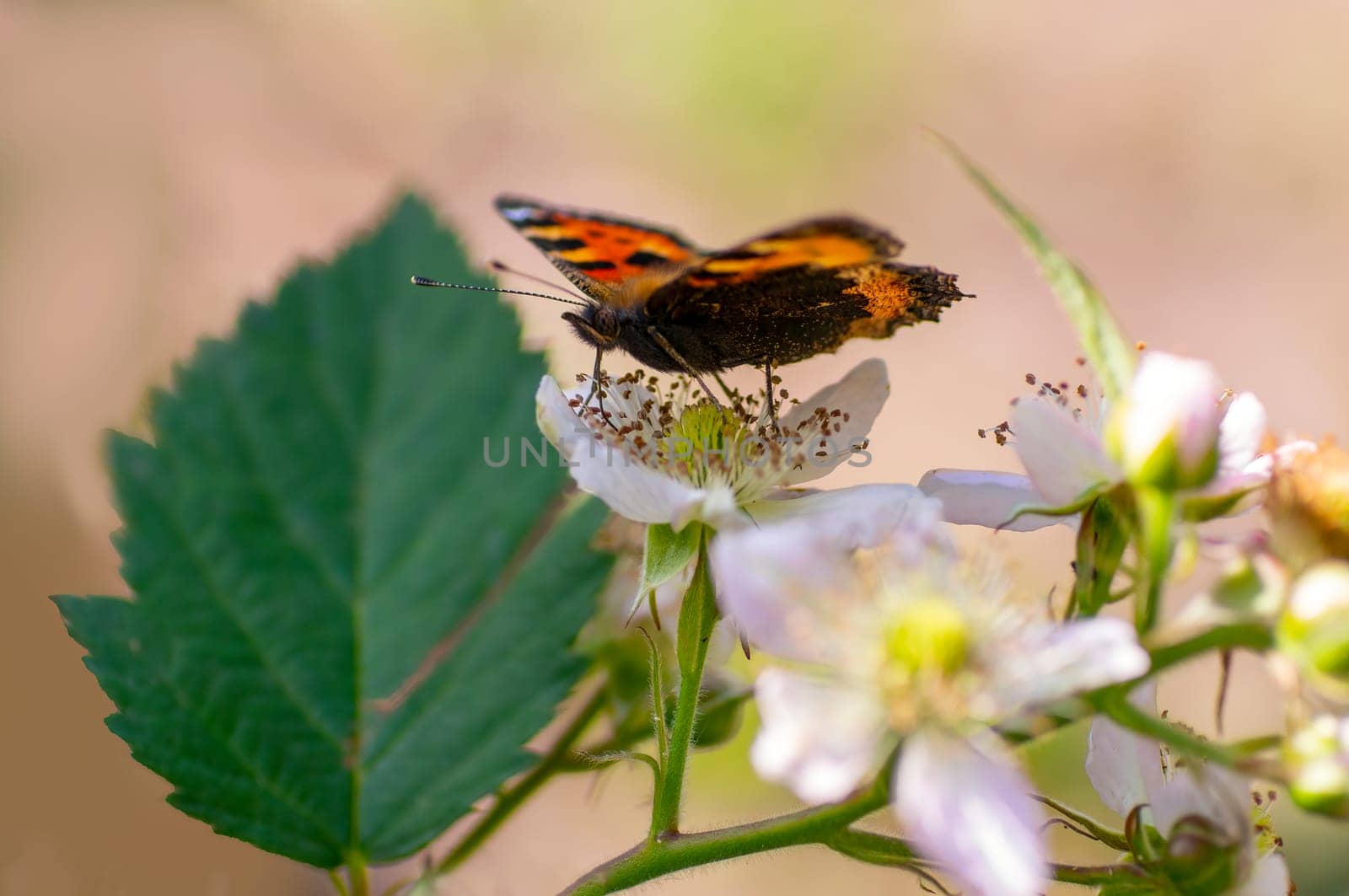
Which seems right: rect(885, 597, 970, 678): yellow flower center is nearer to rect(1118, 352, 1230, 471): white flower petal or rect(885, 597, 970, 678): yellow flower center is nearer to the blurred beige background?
rect(1118, 352, 1230, 471): white flower petal

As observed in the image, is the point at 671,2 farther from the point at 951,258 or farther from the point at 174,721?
the point at 174,721

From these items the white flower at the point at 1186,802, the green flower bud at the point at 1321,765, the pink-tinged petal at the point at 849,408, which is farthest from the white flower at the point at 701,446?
the green flower bud at the point at 1321,765

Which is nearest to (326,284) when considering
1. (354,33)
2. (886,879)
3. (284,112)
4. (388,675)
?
(388,675)

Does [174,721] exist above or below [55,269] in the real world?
below

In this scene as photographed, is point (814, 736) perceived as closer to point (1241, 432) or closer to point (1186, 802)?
point (1186, 802)

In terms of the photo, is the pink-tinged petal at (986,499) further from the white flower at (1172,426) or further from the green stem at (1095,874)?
the green stem at (1095,874)

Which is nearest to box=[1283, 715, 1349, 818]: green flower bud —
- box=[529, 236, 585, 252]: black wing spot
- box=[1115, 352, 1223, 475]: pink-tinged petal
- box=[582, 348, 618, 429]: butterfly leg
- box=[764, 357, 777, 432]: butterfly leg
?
box=[1115, 352, 1223, 475]: pink-tinged petal
